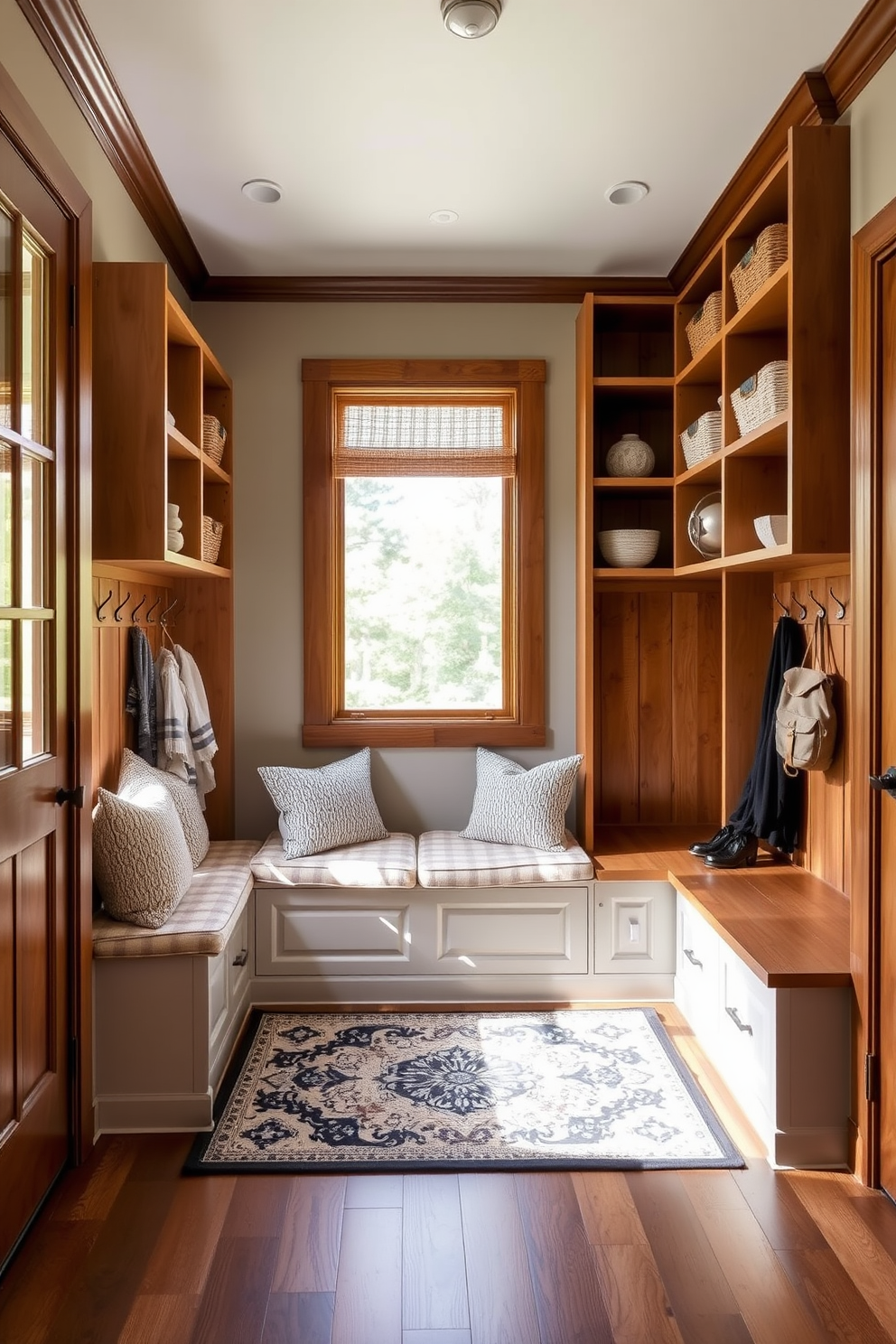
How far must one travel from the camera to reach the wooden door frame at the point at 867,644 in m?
2.22

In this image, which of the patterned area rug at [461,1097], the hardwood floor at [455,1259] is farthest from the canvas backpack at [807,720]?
the hardwood floor at [455,1259]

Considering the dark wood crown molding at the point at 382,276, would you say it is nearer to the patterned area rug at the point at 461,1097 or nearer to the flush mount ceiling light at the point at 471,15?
the flush mount ceiling light at the point at 471,15

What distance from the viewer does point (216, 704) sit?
3.81 meters

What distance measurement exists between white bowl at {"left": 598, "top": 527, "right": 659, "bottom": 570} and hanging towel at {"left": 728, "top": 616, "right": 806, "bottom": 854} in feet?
2.21

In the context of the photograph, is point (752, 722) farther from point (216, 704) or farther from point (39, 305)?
point (39, 305)

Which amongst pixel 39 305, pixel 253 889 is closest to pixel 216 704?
pixel 253 889

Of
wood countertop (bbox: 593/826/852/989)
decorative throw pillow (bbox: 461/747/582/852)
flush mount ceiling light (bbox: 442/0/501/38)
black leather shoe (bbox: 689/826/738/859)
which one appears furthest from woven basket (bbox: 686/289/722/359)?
wood countertop (bbox: 593/826/852/989)

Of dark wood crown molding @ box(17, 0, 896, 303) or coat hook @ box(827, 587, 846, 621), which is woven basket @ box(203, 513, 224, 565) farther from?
coat hook @ box(827, 587, 846, 621)

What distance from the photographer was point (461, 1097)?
8.69 feet

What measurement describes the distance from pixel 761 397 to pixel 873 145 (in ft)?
2.15

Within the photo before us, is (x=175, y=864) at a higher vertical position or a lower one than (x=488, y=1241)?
higher

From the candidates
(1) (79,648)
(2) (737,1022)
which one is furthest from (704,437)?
(1) (79,648)

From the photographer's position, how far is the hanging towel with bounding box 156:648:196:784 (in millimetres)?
3240

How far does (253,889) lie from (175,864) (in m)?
0.62
